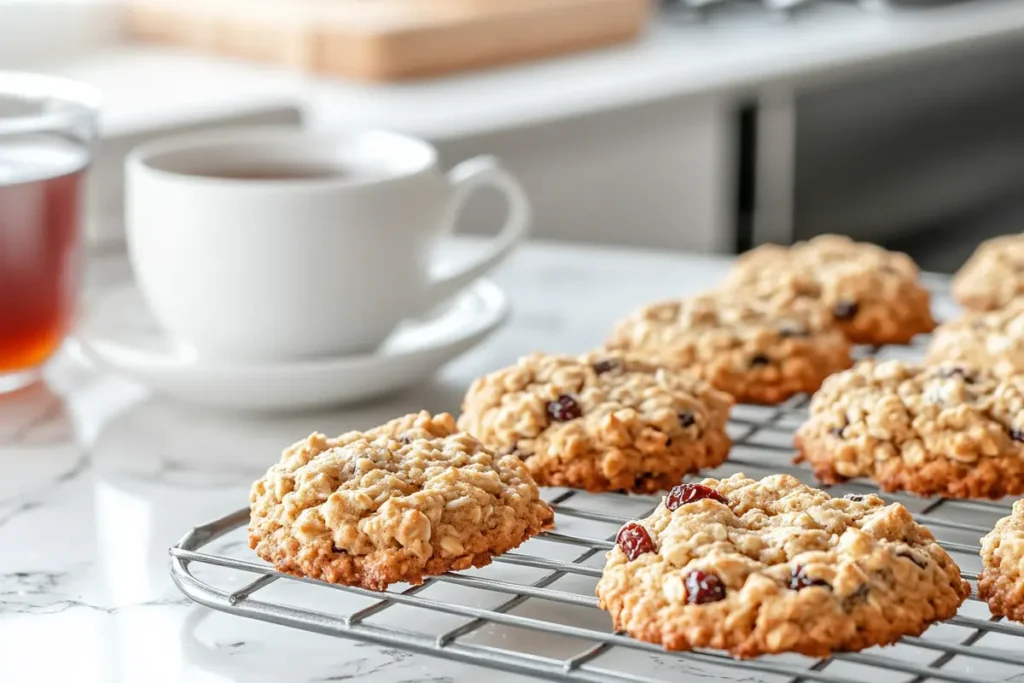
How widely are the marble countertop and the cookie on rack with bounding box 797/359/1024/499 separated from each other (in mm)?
299

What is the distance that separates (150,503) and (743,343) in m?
0.52

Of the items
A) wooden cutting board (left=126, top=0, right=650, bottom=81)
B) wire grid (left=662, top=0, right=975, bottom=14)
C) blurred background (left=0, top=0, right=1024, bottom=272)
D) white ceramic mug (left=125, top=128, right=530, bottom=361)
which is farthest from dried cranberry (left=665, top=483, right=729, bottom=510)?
wire grid (left=662, top=0, right=975, bottom=14)

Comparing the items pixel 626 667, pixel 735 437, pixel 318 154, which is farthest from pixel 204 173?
pixel 626 667

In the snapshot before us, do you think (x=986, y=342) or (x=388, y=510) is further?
(x=986, y=342)

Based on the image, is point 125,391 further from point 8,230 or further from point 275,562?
point 275,562

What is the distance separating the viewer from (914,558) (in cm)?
86

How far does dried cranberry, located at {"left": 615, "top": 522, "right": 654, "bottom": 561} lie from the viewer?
880 mm

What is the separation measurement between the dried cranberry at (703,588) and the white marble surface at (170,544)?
0.15 ft

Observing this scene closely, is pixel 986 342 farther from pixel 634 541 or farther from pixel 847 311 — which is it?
pixel 634 541

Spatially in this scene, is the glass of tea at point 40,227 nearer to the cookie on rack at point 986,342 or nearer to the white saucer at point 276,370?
the white saucer at point 276,370

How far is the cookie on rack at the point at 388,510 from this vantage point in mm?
906

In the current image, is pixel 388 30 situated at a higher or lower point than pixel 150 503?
higher

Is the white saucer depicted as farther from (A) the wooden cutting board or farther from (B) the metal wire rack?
(A) the wooden cutting board

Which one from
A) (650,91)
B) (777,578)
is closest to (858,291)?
(777,578)
